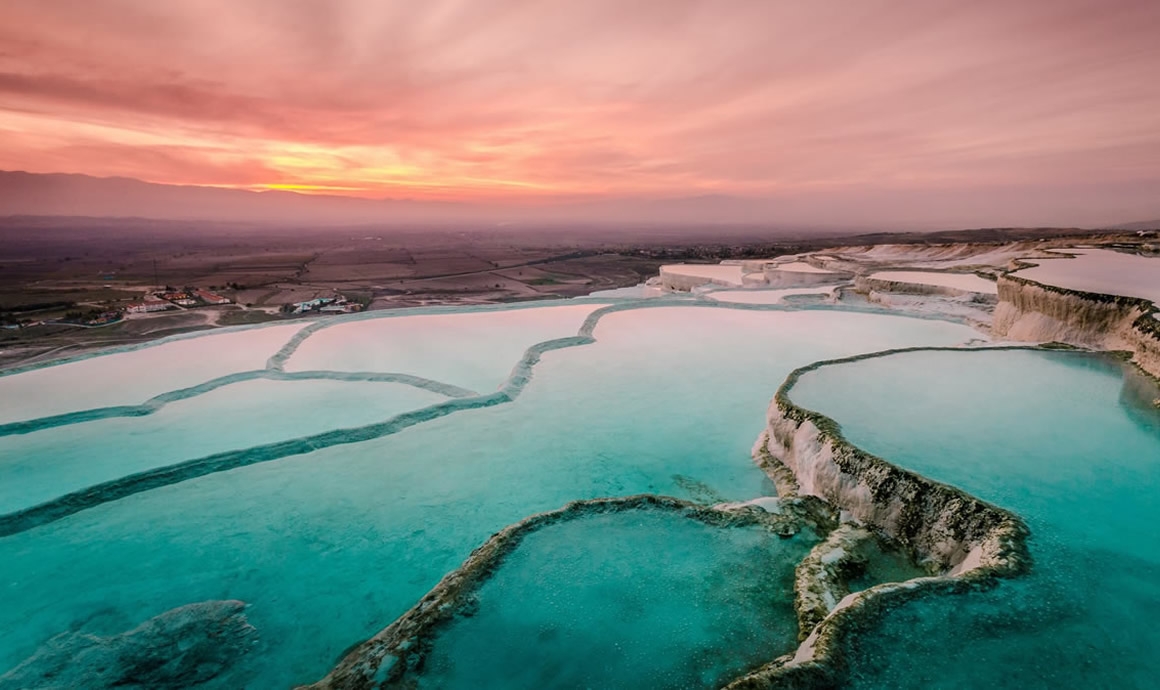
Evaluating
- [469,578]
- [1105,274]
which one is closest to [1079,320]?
[1105,274]

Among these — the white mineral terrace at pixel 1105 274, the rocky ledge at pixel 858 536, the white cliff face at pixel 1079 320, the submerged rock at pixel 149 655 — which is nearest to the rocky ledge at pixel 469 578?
the rocky ledge at pixel 858 536

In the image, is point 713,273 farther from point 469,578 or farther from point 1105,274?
point 469,578

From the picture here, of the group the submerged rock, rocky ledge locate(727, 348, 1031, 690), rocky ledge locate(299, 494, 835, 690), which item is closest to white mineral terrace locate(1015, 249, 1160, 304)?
rocky ledge locate(727, 348, 1031, 690)

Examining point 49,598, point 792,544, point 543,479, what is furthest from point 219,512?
point 792,544

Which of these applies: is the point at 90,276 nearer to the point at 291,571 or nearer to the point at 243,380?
the point at 243,380

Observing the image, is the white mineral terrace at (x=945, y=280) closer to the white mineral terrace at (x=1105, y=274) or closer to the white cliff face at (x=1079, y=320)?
the white mineral terrace at (x=1105, y=274)

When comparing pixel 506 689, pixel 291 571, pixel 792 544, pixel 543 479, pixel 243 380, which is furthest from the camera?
pixel 243 380
